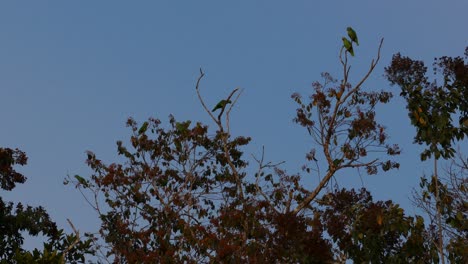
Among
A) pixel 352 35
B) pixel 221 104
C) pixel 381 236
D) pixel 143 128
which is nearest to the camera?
pixel 381 236

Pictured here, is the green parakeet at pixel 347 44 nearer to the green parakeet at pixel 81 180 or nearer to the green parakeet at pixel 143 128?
the green parakeet at pixel 143 128

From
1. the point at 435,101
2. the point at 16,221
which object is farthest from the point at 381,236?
the point at 16,221

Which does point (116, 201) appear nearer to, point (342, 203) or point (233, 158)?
point (233, 158)

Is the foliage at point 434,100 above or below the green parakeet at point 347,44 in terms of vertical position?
below

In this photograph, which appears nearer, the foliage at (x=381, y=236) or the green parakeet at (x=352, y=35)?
the foliage at (x=381, y=236)

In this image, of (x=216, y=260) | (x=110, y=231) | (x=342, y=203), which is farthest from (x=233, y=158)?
(x=342, y=203)

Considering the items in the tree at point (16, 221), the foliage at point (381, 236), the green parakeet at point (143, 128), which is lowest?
the foliage at point (381, 236)

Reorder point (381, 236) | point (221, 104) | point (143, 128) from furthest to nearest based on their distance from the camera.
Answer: point (143, 128) → point (221, 104) → point (381, 236)

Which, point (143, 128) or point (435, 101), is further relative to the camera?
point (143, 128)

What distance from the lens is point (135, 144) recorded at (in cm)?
1609

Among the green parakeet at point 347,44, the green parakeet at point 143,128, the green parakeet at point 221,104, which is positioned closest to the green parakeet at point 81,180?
the green parakeet at point 143,128

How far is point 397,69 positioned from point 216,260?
4.42 meters

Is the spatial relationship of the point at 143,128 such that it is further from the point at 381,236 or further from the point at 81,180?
the point at 381,236

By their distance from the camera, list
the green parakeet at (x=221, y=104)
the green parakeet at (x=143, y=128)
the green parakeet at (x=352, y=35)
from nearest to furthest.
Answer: the green parakeet at (x=352, y=35) < the green parakeet at (x=221, y=104) < the green parakeet at (x=143, y=128)
